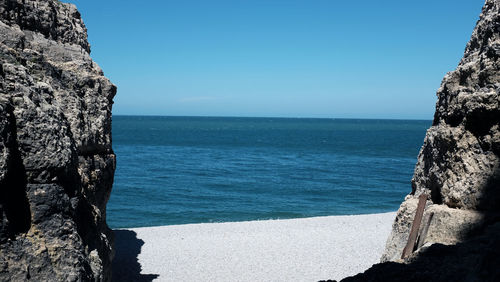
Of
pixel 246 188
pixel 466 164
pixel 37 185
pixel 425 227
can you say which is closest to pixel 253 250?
pixel 425 227

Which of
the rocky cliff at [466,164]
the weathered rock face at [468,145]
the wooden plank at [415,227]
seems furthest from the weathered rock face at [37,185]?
the weathered rock face at [468,145]

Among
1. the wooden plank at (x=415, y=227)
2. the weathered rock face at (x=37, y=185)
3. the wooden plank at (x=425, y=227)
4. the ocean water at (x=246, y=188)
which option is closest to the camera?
the weathered rock face at (x=37, y=185)

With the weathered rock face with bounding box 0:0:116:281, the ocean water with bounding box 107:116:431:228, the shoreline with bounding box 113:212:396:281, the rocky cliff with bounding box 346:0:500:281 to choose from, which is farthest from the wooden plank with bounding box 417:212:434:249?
the ocean water with bounding box 107:116:431:228

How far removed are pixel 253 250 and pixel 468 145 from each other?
8.43 metres

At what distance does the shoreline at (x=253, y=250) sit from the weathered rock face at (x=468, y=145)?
5.80 m

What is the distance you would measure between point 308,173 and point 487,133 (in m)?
28.8

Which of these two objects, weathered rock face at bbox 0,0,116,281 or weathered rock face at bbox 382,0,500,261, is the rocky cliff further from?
weathered rock face at bbox 0,0,116,281

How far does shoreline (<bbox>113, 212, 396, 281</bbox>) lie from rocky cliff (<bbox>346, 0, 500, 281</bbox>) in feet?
18.9

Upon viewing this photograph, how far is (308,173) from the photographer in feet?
109

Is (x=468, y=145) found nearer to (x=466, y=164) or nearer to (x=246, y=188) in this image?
(x=466, y=164)

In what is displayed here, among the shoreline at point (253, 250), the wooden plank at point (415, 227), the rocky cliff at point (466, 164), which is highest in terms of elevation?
the rocky cliff at point (466, 164)

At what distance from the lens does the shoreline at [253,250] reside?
1049 centimetres

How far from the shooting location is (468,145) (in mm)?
4727

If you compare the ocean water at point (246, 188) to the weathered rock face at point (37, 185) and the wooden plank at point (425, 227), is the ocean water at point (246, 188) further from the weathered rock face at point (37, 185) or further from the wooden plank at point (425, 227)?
the wooden plank at point (425, 227)
